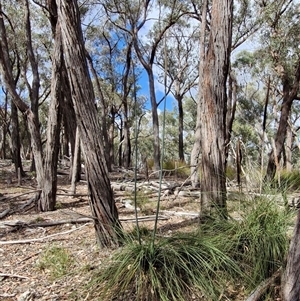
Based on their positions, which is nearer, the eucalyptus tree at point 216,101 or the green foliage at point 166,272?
the green foliage at point 166,272

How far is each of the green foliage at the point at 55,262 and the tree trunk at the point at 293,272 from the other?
1803 mm

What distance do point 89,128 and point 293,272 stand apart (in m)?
2.13

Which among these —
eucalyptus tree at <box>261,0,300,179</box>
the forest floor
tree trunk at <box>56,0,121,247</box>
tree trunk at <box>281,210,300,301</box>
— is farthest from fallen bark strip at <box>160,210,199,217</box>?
eucalyptus tree at <box>261,0,300,179</box>

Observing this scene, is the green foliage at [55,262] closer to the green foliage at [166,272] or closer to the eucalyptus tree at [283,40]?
the green foliage at [166,272]

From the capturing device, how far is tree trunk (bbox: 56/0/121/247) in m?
3.11

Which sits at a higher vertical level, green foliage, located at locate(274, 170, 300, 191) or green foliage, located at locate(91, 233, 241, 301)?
green foliage, located at locate(274, 170, 300, 191)

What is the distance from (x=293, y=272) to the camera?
2172mm

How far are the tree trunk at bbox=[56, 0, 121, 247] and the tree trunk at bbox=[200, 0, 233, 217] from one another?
3.24ft

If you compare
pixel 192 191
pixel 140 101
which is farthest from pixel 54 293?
pixel 140 101

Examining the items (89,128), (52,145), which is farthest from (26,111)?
(89,128)

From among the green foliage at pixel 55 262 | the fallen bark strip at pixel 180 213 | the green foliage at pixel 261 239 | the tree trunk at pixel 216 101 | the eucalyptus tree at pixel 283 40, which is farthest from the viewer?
the eucalyptus tree at pixel 283 40

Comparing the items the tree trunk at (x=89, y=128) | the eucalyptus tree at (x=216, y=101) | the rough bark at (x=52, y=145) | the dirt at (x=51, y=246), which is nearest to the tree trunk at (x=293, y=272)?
the eucalyptus tree at (x=216, y=101)

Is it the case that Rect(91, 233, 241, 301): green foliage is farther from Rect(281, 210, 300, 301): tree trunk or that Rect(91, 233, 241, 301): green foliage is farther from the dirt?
Rect(281, 210, 300, 301): tree trunk

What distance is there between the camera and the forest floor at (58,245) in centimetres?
266
